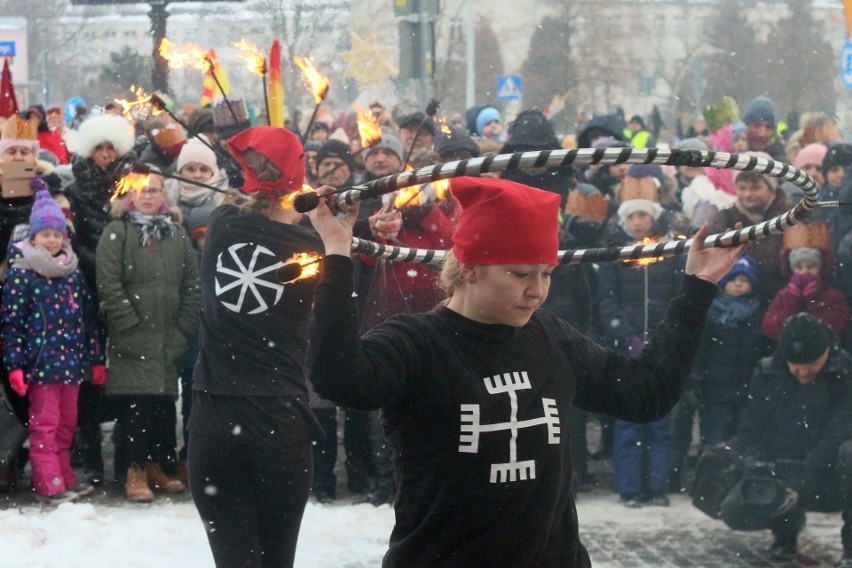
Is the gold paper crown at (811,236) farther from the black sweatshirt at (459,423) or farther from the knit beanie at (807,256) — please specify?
the black sweatshirt at (459,423)

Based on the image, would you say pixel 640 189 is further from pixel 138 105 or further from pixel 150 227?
pixel 138 105

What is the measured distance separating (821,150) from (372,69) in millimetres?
4167

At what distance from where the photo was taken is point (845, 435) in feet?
25.0

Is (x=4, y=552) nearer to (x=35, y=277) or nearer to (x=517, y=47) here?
(x=35, y=277)

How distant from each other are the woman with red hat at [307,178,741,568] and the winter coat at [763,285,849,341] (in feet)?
17.6

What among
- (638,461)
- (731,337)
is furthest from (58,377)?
(731,337)

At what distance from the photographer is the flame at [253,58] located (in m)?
5.07

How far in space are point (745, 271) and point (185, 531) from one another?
Answer: 12.7 ft

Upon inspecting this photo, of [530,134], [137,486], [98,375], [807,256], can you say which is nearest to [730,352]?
[807,256]

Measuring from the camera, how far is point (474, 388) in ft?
11.5

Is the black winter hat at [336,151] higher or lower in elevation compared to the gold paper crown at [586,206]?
higher

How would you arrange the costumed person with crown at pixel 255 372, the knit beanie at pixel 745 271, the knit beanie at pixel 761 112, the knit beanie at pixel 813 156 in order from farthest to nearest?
the knit beanie at pixel 761 112 → the knit beanie at pixel 813 156 → the knit beanie at pixel 745 271 → the costumed person with crown at pixel 255 372

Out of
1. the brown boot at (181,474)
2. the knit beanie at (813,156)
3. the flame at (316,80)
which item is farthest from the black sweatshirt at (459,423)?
the knit beanie at (813,156)

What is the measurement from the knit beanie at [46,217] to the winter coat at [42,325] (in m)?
0.19
